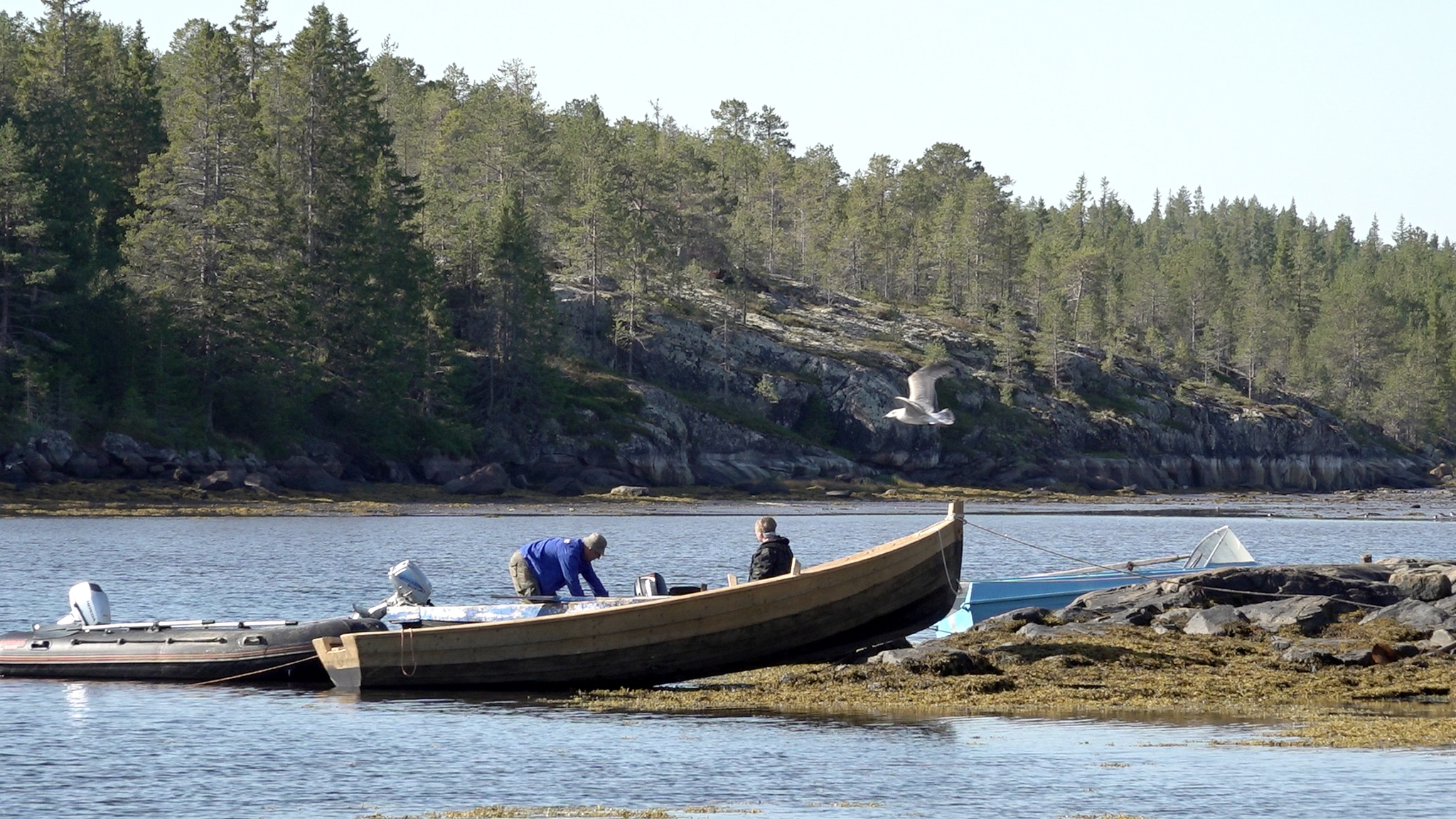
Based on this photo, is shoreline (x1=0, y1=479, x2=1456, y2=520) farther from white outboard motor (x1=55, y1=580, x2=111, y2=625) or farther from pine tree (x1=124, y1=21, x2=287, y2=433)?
white outboard motor (x1=55, y1=580, x2=111, y2=625)

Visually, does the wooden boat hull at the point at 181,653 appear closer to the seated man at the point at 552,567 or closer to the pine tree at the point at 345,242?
the seated man at the point at 552,567

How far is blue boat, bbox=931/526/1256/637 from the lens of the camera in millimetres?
25609

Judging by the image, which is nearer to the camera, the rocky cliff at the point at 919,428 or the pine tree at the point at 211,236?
the pine tree at the point at 211,236

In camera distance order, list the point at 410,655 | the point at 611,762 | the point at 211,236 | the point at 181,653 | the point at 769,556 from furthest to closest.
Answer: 1. the point at 211,236
2. the point at 181,653
3. the point at 769,556
4. the point at 410,655
5. the point at 611,762

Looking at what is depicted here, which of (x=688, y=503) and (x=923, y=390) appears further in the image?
(x=688, y=503)

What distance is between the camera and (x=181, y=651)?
2023cm

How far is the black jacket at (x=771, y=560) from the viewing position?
63.4 ft

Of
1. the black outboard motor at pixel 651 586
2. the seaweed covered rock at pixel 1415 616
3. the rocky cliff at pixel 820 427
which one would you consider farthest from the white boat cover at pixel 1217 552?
the rocky cliff at pixel 820 427

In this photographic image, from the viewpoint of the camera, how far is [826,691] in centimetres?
1827

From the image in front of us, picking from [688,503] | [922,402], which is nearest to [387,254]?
[688,503]

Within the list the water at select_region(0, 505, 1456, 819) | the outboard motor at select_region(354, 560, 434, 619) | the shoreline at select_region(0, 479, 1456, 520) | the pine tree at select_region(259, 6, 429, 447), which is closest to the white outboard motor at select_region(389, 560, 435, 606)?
the outboard motor at select_region(354, 560, 434, 619)

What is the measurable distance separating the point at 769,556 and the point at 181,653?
25.0 ft

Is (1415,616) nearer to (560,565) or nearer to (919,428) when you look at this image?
(560,565)

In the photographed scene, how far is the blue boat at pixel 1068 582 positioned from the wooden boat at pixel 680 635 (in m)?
4.83
